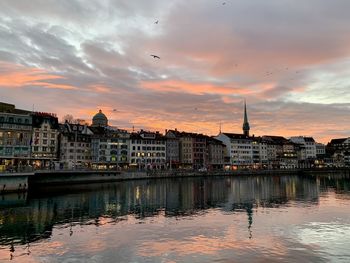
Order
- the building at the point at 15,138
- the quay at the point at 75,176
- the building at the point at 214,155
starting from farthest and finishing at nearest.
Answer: the building at the point at 214,155 → the building at the point at 15,138 → the quay at the point at 75,176

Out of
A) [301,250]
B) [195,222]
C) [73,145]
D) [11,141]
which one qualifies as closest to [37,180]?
[11,141]

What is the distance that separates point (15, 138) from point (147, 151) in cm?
6583

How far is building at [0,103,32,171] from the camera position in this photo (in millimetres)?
106188

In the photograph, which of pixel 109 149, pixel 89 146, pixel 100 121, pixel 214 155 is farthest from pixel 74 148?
pixel 214 155

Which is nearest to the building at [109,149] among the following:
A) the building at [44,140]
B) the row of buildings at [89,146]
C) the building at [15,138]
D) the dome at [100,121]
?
the row of buildings at [89,146]

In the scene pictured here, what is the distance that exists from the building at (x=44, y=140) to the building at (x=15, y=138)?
654 centimetres

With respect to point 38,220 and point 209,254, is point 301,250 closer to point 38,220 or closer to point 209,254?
point 209,254

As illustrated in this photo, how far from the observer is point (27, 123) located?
373 feet

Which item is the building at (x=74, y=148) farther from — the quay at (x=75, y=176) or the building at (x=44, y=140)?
the quay at (x=75, y=176)

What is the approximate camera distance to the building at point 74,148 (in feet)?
463

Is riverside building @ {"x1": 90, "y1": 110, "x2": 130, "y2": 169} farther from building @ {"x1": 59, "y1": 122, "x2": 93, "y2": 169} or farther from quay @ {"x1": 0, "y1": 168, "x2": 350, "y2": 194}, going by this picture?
quay @ {"x1": 0, "y1": 168, "x2": 350, "y2": 194}

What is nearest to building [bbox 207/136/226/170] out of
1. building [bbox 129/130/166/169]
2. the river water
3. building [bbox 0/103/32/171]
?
building [bbox 129/130/166/169]

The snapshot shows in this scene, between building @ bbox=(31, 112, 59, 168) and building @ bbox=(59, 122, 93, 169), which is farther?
building @ bbox=(59, 122, 93, 169)

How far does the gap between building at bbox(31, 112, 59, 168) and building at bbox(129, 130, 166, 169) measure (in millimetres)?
38960
